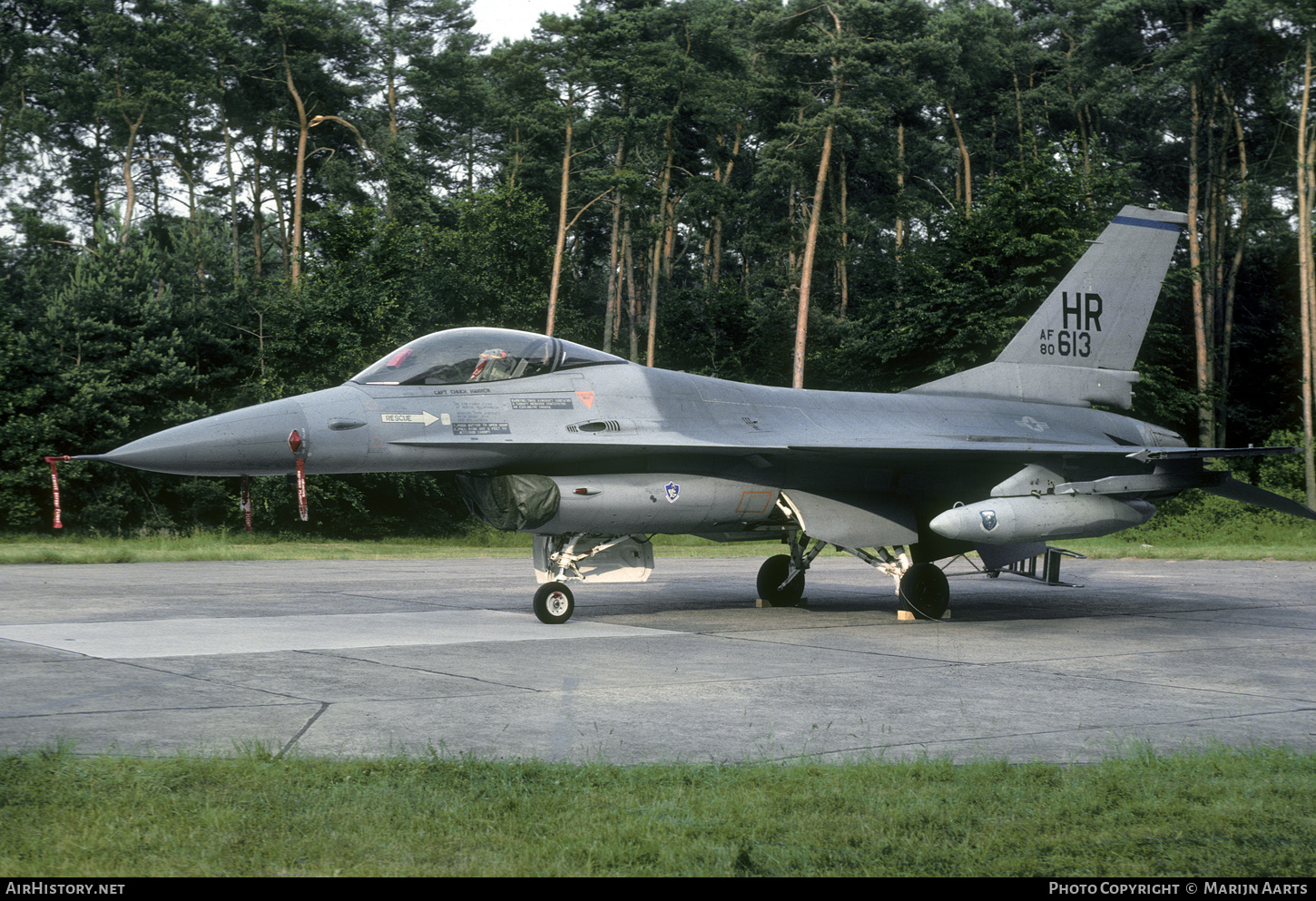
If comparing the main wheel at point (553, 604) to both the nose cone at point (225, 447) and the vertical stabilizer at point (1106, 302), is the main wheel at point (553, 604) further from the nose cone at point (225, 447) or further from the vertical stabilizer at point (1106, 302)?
the vertical stabilizer at point (1106, 302)

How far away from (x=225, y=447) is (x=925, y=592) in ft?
25.4

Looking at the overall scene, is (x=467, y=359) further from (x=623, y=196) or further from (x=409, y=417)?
(x=623, y=196)

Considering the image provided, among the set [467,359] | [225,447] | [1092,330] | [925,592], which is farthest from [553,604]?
[1092,330]

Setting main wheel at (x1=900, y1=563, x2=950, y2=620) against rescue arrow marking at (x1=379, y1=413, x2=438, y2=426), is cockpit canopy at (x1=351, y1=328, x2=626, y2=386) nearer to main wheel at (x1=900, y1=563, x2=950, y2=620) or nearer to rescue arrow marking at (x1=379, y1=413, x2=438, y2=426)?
rescue arrow marking at (x1=379, y1=413, x2=438, y2=426)

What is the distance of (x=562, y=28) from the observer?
45000 mm

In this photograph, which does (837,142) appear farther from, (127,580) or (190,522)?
(127,580)

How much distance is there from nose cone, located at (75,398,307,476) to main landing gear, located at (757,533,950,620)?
6.00 m

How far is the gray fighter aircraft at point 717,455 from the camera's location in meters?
10.4

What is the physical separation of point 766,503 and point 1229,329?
4034cm

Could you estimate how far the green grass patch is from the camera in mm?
3783

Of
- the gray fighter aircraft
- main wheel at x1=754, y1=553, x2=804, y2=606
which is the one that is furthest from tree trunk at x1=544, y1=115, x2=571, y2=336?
the gray fighter aircraft

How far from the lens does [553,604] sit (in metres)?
11.3

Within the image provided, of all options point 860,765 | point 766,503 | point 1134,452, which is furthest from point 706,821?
point 1134,452

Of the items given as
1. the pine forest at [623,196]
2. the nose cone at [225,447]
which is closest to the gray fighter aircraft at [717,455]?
the nose cone at [225,447]
